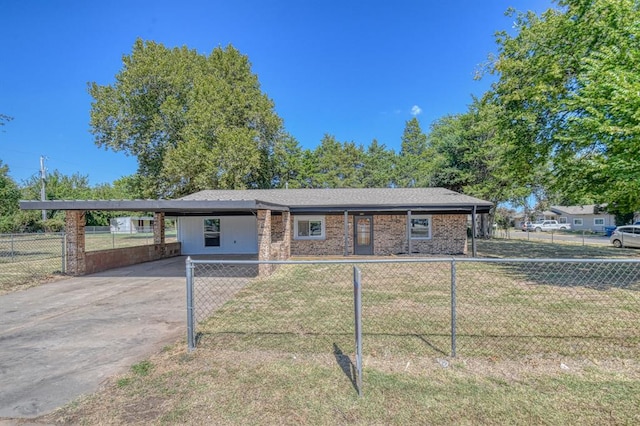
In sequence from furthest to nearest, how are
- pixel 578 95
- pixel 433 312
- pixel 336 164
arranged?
pixel 336 164
pixel 578 95
pixel 433 312

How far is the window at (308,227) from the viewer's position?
16.2 m

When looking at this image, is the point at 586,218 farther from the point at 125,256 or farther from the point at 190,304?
the point at 190,304

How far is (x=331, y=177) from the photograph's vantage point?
3722 centimetres

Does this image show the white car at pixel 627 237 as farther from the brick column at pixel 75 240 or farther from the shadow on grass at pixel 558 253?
the brick column at pixel 75 240

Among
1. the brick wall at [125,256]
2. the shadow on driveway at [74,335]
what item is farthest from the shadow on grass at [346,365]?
the brick wall at [125,256]

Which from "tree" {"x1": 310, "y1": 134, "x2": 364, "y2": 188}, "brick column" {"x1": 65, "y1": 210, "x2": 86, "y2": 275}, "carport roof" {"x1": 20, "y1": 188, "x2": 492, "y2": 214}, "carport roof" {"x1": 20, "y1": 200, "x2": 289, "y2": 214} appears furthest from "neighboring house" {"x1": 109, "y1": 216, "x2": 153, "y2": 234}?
"carport roof" {"x1": 20, "y1": 200, "x2": 289, "y2": 214}

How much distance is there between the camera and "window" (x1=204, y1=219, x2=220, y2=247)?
17609mm

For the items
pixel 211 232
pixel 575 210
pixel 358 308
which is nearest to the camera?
pixel 358 308

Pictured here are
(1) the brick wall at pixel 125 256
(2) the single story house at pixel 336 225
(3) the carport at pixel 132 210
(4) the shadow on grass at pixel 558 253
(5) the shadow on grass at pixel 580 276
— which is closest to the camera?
(5) the shadow on grass at pixel 580 276

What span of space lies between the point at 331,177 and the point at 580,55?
27.9 meters

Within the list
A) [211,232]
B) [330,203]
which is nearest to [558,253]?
[330,203]

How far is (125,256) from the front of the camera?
1345cm

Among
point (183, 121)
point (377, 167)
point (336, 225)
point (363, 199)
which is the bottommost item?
point (336, 225)

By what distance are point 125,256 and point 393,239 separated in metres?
12.2
